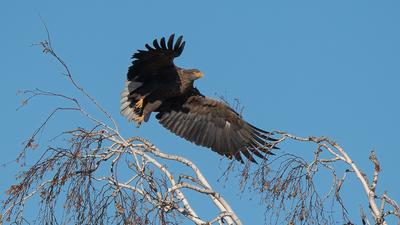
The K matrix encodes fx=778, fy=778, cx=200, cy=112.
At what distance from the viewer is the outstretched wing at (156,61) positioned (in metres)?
10.8

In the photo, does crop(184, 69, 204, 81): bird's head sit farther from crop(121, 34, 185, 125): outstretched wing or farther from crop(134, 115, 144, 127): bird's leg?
crop(134, 115, 144, 127): bird's leg

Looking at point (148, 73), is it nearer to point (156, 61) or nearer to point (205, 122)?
point (156, 61)

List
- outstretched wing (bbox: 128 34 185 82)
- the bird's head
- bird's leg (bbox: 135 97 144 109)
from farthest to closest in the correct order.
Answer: bird's leg (bbox: 135 97 144 109), the bird's head, outstretched wing (bbox: 128 34 185 82)

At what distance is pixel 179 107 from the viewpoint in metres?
12.4

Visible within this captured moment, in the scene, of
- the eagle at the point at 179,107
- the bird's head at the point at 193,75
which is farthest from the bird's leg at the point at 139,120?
the bird's head at the point at 193,75

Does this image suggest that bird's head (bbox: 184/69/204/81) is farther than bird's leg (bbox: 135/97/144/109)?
No

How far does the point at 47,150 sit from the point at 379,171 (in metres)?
2.45

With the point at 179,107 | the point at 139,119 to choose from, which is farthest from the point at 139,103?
the point at 179,107

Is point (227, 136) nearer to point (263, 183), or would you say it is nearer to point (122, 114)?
point (122, 114)

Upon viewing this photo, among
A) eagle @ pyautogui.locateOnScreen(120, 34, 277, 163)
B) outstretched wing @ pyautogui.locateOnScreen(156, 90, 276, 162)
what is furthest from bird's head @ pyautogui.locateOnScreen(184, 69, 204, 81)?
outstretched wing @ pyautogui.locateOnScreen(156, 90, 276, 162)

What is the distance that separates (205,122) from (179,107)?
0.48m

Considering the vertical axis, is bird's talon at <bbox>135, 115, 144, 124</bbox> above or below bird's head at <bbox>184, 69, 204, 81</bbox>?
below

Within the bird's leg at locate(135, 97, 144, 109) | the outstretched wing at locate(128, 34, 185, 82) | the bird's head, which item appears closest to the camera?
the outstretched wing at locate(128, 34, 185, 82)

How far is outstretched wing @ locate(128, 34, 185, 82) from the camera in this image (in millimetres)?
10758
